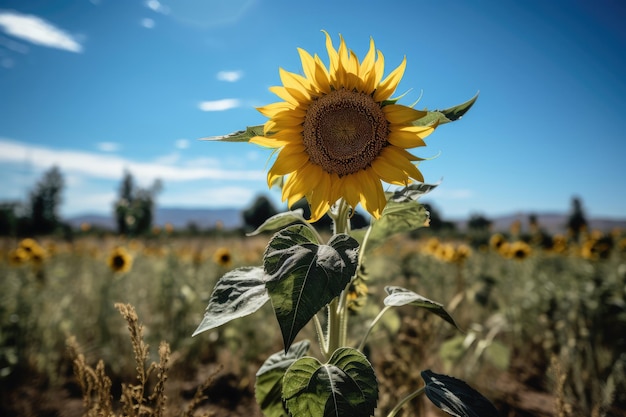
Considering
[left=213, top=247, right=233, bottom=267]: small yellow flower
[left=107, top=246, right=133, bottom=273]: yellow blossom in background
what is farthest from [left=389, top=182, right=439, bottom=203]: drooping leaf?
[left=107, top=246, right=133, bottom=273]: yellow blossom in background

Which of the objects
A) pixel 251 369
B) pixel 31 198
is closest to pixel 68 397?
pixel 251 369

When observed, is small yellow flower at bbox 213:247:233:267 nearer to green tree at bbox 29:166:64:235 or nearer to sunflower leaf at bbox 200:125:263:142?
sunflower leaf at bbox 200:125:263:142

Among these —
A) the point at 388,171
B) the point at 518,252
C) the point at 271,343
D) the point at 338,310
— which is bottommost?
the point at 271,343

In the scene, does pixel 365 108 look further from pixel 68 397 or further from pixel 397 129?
pixel 68 397

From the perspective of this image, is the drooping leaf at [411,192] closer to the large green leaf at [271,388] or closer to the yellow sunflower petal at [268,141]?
the yellow sunflower petal at [268,141]

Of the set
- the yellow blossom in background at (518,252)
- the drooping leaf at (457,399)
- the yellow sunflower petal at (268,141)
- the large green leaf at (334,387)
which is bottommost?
the yellow blossom in background at (518,252)

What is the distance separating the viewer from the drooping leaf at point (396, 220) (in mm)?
1052

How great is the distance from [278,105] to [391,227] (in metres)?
0.48

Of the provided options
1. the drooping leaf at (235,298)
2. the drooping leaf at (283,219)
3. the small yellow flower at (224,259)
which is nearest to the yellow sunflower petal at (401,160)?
the drooping leaf at (283,219)

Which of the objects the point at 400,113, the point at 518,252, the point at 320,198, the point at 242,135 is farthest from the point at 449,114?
the point at 518,252

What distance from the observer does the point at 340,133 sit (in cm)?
102

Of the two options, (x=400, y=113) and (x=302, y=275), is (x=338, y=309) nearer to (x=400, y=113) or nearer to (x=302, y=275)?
(x=302, y=275)

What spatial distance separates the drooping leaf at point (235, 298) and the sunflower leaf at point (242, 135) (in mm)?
331

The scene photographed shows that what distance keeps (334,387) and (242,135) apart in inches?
24.2
